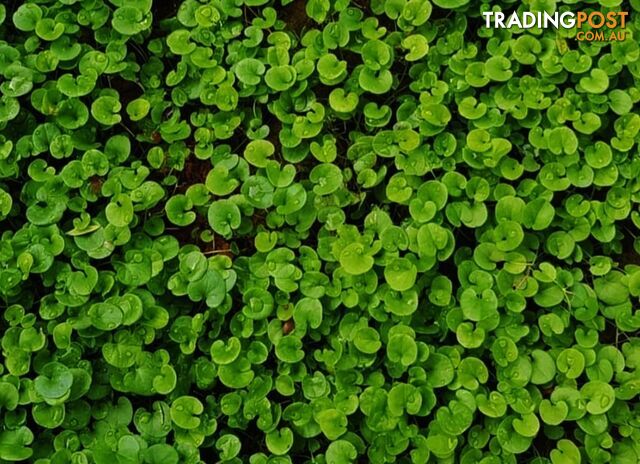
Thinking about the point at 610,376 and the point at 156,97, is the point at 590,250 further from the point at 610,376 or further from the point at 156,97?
the point at 156,97

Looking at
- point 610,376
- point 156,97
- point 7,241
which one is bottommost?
point 610,376

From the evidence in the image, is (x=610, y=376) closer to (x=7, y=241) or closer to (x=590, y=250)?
(x=590, y=250)

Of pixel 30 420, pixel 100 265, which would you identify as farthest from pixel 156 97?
pixel 30 420

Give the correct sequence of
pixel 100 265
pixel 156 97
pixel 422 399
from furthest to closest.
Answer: pixel 156 97 < pixel 100 265 < pixel 422 399

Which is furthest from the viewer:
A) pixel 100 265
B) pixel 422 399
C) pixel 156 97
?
pixel 156 97

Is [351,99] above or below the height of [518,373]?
above

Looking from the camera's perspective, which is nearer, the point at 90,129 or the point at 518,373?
the point at 518,373
